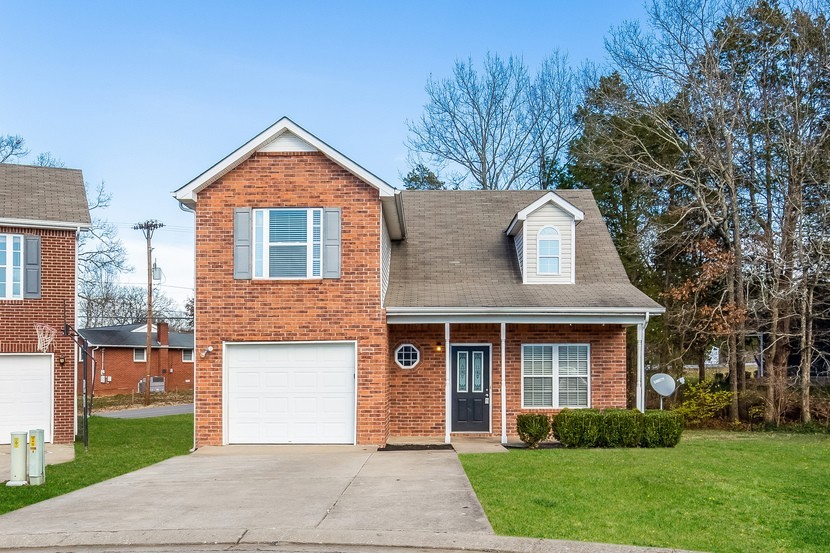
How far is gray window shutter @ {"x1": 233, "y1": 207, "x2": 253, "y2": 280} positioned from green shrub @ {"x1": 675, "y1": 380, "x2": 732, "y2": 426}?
1494 centimetres

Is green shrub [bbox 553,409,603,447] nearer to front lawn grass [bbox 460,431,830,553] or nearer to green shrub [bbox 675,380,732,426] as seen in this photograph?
front lawn grass [bbox 460,431,830,553]

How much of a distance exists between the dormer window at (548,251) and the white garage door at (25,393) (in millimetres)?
11080

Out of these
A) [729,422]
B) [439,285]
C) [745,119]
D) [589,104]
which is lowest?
[729,422]

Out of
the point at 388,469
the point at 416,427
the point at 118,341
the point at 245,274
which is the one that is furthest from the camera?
the point at 118,341

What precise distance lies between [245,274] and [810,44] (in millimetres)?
18682

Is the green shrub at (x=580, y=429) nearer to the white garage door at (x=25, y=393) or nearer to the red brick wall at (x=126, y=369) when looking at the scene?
the white garage door at (x=25, y=393)

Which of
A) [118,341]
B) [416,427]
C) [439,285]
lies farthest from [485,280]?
[118,341]

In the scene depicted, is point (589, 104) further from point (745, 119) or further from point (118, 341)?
point (118, 341)

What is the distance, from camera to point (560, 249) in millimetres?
18250

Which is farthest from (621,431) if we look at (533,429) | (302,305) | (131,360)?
(131,360)

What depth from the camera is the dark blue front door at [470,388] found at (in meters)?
18.0

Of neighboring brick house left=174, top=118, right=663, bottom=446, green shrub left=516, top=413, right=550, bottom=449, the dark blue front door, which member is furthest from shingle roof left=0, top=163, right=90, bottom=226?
green shrub left=516, top=413, right=550, bottom=449

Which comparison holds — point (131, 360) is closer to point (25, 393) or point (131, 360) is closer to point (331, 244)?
point (25, 393)

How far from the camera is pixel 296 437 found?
1622 cm
